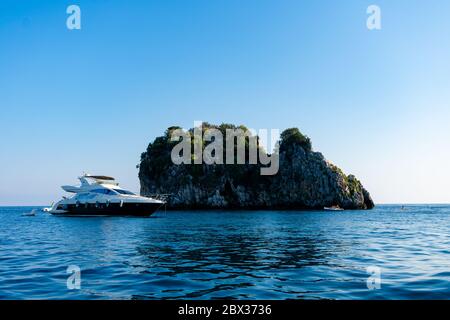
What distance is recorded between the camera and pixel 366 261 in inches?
649

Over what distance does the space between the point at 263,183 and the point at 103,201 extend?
238 ft

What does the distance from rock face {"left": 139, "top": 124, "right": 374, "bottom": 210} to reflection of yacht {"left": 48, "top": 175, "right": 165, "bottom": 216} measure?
53793 millimetres

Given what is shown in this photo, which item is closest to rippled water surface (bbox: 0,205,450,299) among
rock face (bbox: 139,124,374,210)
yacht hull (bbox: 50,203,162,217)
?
yacht hull (bbox: 50,203,162,217)

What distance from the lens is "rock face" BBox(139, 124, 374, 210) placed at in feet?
385

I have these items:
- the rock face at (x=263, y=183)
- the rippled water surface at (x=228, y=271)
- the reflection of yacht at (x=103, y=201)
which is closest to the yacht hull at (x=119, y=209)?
the reflection of yacht at (x=103, y=201)

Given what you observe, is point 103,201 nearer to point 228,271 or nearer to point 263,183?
point 228,271

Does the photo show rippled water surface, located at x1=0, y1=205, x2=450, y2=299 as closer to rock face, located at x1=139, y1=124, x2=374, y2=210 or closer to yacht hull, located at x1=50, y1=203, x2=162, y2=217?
yacht hull, located at x1=50, y1=203, x2=162, y2=217

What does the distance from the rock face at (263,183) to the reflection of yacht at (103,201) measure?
5379cm

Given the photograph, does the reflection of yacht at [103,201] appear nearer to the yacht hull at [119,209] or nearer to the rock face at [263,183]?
the yacht hull at [119,209]

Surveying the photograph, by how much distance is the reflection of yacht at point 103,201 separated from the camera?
2203 inches

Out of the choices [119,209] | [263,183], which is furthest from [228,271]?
[263,183]

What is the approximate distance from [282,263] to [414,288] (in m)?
5.76

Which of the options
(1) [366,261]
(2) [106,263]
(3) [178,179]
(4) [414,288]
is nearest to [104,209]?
(2) [106,263]

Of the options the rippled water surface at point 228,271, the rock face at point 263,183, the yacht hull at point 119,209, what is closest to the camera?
the rippled water surface at point 228,271
